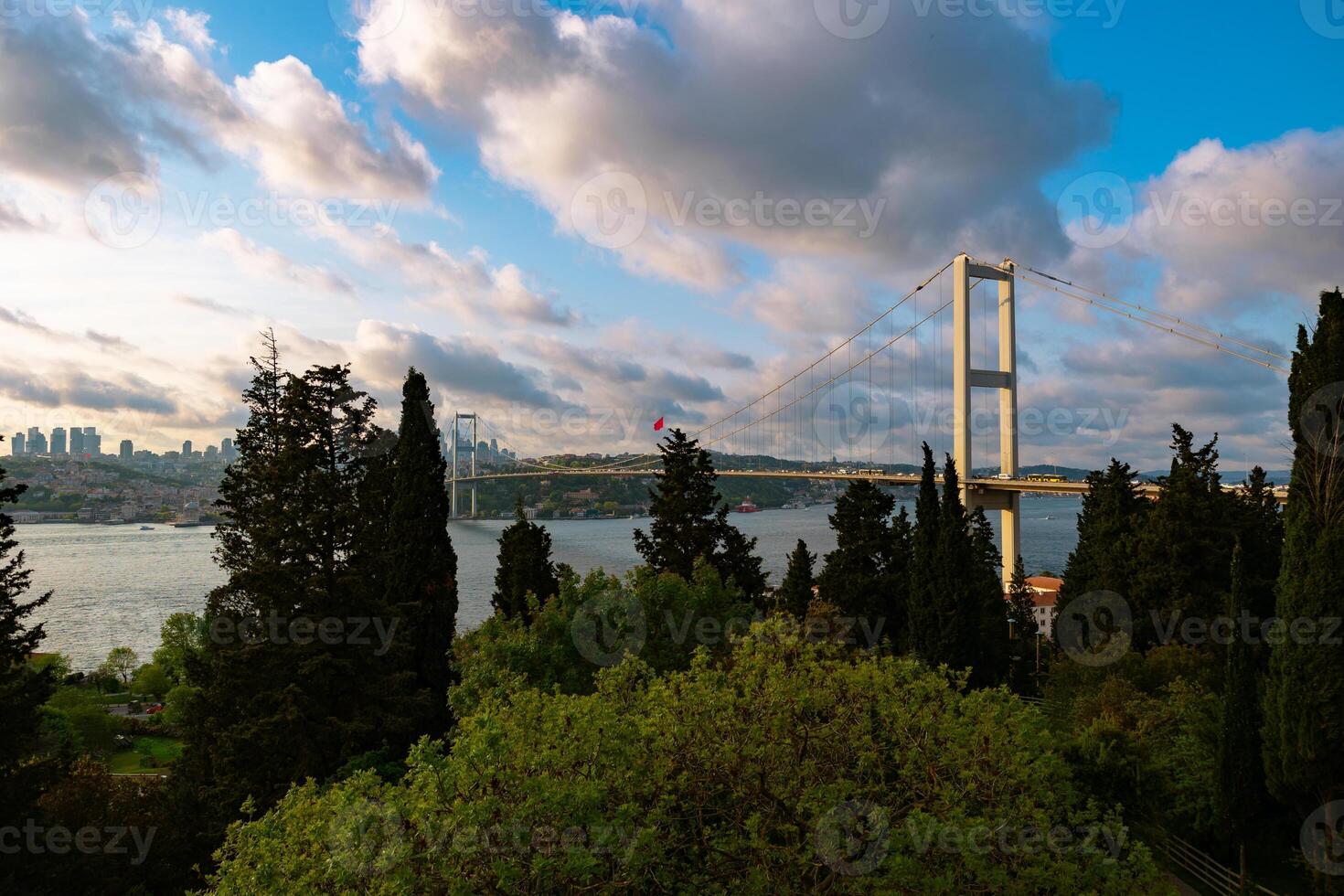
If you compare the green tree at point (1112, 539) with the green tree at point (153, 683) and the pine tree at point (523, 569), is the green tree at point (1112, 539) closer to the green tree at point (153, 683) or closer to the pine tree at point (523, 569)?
the pine tree at point (523, 569)

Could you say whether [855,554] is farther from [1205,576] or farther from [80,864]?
[80,864]

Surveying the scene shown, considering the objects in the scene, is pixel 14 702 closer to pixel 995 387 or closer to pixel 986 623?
pixel 986 623

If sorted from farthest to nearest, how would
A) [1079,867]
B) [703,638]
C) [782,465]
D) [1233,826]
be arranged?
[782,465], [703,638], [1233,826], [1079,867]

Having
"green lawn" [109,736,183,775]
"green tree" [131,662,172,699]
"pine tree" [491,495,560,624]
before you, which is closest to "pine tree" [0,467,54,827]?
"pine tree" [491,495,560,624]

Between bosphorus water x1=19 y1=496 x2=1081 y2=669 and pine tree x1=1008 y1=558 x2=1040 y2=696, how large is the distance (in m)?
14.3

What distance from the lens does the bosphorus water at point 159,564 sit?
4666cm

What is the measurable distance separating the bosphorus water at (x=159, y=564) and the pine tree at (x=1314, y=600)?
77.0 ft

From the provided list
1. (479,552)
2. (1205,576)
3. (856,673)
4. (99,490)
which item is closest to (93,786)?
(856,673)

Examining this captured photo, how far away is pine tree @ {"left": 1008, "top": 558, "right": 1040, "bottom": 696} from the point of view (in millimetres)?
27734

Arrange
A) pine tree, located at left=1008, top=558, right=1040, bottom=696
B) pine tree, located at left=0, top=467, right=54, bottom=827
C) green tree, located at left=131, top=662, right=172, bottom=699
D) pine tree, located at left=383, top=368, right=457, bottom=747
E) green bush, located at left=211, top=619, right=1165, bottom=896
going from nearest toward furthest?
green bush, located at left=211, top=619, right=1165, bottom=896 → pine tree, located at left=0, top=467, right=54, bottom=827 → pine tree, located at left=383, top=368, right=457, bottom=747 → pine tree, located at left=1008, top=558, right=1040, bottom=696 → green tree, located at left=131, top=662, right=172, bottom=699

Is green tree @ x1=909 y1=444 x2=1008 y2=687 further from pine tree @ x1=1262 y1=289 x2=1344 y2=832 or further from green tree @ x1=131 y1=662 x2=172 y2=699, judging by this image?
green tree @ x1=131 y1=662 x2=172 y2=699

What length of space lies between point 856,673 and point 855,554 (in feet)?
61.2

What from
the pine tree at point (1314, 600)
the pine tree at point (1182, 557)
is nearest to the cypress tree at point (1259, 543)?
the pine tree at point (1182, 557)

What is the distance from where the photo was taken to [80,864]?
11055 millimetres
